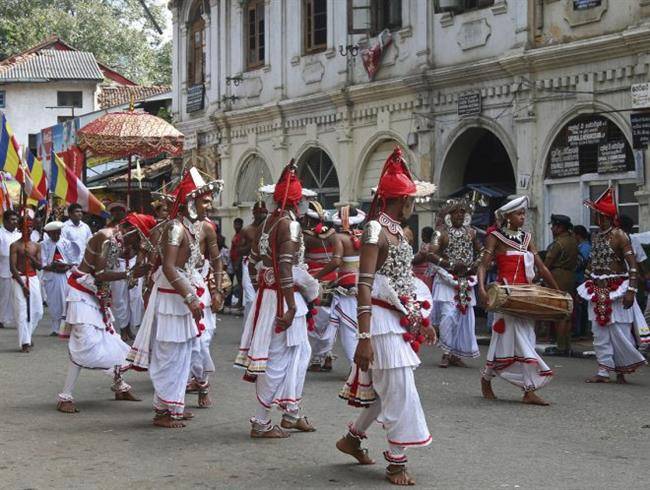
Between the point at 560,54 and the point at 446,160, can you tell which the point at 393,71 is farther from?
the point at 560,54

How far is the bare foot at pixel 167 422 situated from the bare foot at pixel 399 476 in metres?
2.71

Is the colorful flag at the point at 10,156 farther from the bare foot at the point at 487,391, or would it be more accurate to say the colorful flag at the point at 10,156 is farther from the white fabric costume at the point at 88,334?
the bare foot at the point at 487,391

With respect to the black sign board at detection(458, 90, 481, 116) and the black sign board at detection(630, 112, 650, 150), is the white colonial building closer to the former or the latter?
the black sign board at detection(458, 90, 481, 116)

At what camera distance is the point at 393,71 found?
79.3 feet

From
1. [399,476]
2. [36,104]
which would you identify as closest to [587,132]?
[399,476]

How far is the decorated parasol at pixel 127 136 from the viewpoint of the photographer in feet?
67.5

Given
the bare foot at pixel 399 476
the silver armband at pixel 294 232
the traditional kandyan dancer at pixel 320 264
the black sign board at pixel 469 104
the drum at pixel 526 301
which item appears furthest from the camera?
the black sign board at pixel 469 104

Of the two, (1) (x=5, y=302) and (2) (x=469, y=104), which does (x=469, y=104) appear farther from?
(1) (x=5, y=302)

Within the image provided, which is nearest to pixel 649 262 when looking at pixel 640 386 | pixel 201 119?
pixel 640 386

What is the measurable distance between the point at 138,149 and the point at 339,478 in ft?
46.2

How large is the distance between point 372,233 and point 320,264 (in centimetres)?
630

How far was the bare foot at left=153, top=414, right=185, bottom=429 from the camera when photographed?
9.73m

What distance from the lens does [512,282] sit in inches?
450

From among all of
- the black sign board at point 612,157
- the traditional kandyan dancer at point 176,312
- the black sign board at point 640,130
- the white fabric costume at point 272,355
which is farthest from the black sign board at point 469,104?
the white fabric costume at point 272,355
